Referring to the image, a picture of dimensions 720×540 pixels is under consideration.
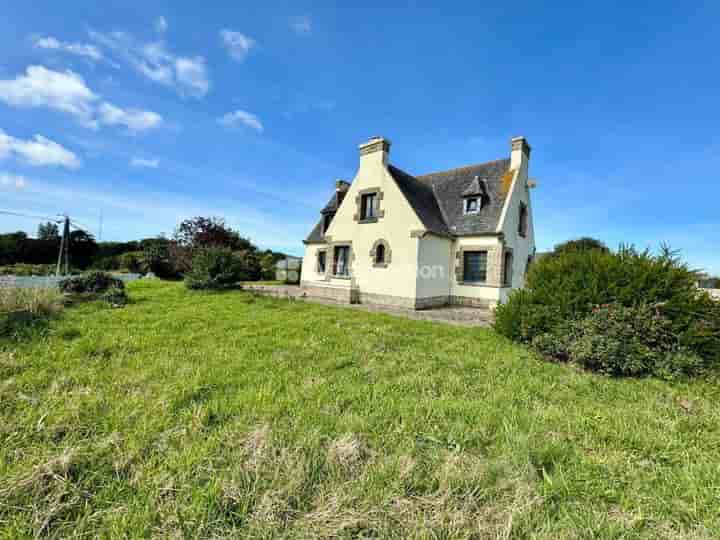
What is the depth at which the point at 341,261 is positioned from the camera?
46.1 ft

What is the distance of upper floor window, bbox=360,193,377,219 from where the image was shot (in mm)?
12773

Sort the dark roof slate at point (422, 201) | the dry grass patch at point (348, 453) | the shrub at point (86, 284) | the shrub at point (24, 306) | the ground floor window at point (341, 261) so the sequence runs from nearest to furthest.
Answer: the dry grass patch at point (348, 453), the shrub at point (24, 306), the shrub at point (86, 284), the dark roof slate at point (422, 201), the ground floor window at point (341, 261)

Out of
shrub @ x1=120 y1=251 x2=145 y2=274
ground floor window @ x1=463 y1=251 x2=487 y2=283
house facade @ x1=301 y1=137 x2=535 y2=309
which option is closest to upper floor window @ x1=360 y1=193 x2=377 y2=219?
house facade @ x1=301 y1=137 x2=535 y2=309

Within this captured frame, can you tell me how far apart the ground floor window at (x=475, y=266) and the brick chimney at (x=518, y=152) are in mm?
4374

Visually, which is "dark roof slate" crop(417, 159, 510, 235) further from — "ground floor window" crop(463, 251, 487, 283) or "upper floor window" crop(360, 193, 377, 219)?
"upper floor window" crop(360, 193, 377, 219)

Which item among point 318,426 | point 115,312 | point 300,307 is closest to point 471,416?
point 318,426

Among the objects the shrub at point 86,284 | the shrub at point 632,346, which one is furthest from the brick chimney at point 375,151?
the shrub at point 86,284

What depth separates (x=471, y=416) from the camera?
9.71 feet

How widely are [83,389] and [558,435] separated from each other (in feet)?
16.0

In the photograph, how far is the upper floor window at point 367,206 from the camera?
12773 millimetres

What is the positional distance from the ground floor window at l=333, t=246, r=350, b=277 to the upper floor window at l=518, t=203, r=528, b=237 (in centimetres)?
809

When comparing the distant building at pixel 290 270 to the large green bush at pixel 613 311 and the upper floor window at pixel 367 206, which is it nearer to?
the upper floor window at pixel 367 206

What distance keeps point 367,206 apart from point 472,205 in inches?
184

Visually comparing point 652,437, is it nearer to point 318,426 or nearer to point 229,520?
point 318,426
